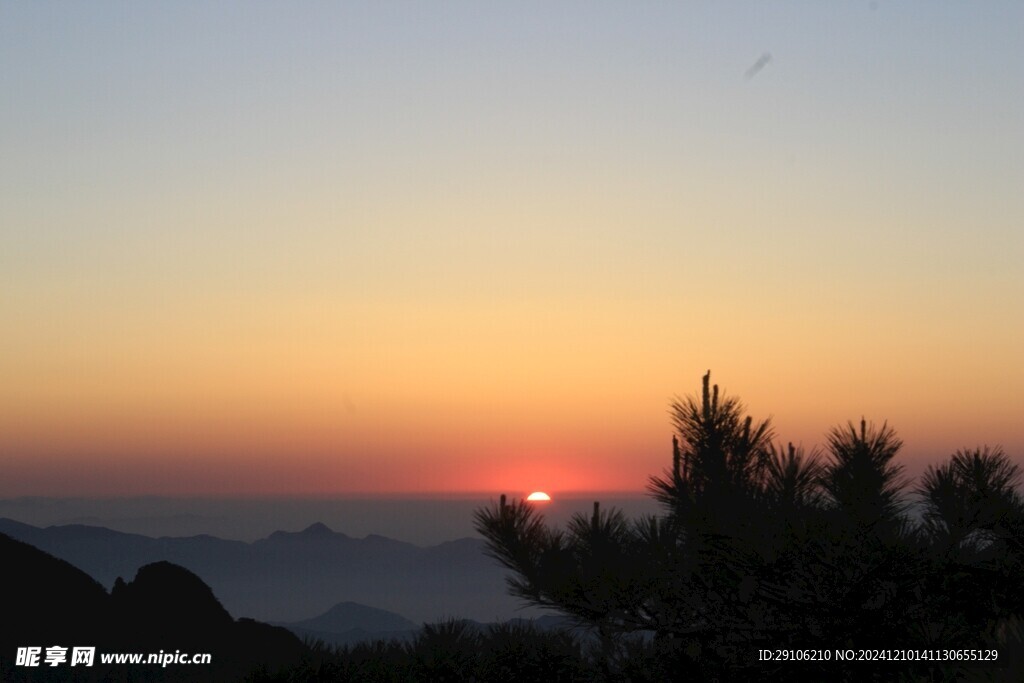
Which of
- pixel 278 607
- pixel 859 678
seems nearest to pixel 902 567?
pixel 859 678

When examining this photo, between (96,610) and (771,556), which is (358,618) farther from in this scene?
(771,556)

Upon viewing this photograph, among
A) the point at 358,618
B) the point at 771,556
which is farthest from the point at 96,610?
the point at 358,618

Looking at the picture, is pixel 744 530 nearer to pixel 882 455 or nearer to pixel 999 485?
pixel 882 455

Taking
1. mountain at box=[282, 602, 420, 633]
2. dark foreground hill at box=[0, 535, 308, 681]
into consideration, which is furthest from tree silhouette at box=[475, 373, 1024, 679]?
mountain at box=[282, 602, 420, 633]

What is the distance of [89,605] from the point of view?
26.6 metres

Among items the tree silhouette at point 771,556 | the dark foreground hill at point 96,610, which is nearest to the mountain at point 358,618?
the dark foreground hill at point 96,610

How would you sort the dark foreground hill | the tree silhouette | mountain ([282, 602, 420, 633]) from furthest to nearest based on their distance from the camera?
mountain ([282, 602, 420, 633]) < the dark foreground hill < the tree silhouette

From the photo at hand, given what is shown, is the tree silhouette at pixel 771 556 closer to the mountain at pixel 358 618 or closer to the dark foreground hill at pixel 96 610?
the dark foreground hill at pixel 96 610

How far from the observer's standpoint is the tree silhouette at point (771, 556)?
22.2 feet

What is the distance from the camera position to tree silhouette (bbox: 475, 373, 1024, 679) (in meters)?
6.77

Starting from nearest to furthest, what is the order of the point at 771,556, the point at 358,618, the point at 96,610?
the point at 771,556 → the point at 96,610 → the point at 358,618

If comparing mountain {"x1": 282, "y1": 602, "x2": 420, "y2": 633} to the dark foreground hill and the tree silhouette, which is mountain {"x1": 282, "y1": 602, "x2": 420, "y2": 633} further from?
the tree silhouette

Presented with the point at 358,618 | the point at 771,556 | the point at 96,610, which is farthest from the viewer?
the point at 358,618

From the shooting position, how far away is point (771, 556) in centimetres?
678
